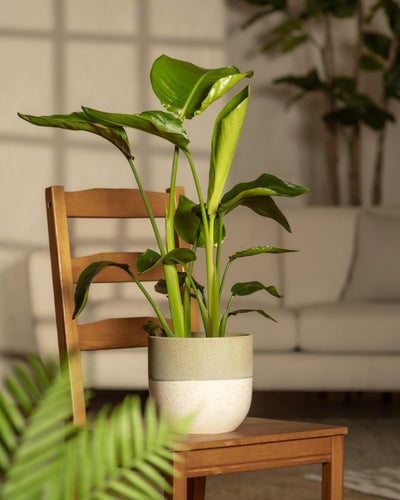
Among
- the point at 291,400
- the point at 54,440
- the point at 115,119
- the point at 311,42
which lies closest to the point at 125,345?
the point at 115,119

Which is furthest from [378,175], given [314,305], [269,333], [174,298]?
[174,298]

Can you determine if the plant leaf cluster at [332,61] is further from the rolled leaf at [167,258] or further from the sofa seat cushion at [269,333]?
the rolled leaf at [167,258]

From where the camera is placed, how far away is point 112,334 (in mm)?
1373

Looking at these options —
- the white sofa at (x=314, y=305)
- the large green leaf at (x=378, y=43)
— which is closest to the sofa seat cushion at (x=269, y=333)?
the white sofa at (x=314, y=305)

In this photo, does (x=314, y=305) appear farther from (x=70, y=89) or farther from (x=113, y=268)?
(x=113, y=268)

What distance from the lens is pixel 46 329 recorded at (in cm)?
300

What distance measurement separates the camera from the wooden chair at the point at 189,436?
1.01 meters

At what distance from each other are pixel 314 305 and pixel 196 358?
2313mm

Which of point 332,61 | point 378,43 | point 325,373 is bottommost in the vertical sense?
point 325,373

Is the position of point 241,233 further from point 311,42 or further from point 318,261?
point 311,42

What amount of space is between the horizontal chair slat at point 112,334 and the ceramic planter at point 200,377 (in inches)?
11.6

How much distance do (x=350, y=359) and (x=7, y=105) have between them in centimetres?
206

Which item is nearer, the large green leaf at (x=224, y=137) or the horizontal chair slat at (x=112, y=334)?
the large green leaf at (x=224, y=137)

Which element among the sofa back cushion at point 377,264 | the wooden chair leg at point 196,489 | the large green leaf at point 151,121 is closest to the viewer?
the large green leaf at point 151,121
